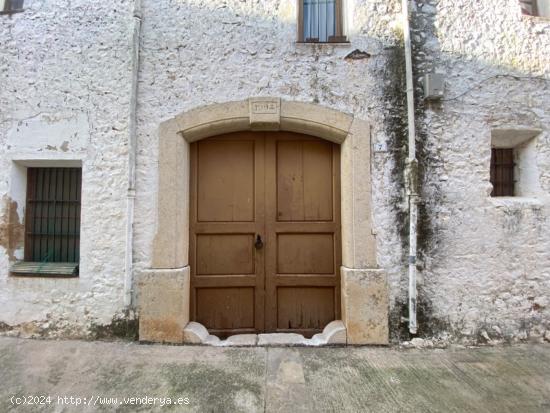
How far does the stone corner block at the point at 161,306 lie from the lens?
3.07m

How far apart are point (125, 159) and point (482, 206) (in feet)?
12.2

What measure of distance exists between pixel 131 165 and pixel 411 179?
2.85 m

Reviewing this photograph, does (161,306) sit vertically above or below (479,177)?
below

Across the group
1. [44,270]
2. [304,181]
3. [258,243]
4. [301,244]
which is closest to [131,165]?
[44,270]

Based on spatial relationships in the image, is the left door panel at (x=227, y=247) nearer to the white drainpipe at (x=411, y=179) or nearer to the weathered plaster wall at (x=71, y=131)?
the weathered plaster wall at (x=71, y=131)

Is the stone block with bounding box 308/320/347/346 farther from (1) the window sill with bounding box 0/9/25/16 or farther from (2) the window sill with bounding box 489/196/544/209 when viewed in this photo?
(1) the window sill with bounding box 0/9/25/16

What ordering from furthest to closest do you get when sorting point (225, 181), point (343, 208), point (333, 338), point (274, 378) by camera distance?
1. point (225, 181)
2. point (343, 208)
3. point (333, 338)
4. point (274, 378)

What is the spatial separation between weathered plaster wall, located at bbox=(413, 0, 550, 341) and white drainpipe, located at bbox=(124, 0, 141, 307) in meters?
2.95

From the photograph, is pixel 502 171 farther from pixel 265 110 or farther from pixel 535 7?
pixel 265 110

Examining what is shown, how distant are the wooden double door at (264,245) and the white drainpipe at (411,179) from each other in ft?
2.38

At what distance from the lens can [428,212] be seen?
10.4 ft

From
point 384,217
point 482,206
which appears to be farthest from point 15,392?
point 482,206

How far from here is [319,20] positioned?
3.46 metres

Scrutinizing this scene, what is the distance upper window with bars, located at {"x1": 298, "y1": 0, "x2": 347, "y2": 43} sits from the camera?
343cm
